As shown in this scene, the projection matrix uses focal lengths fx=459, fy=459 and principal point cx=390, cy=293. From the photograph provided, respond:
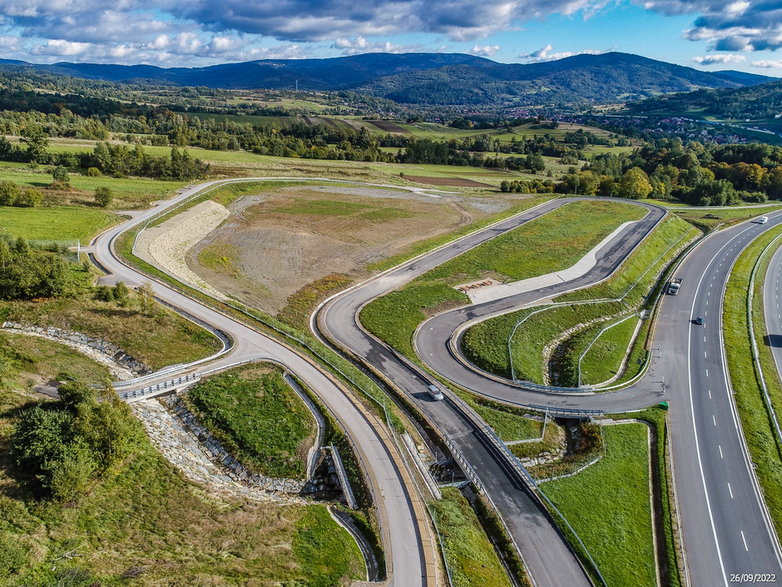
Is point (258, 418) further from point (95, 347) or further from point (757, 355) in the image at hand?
point (757, 355)

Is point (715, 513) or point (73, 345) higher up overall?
point (73, 345)

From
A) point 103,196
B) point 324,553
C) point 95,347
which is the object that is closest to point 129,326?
point 95,347

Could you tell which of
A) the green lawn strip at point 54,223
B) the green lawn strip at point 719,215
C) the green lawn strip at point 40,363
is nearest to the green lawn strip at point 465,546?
the green lawn strip at point 40,363

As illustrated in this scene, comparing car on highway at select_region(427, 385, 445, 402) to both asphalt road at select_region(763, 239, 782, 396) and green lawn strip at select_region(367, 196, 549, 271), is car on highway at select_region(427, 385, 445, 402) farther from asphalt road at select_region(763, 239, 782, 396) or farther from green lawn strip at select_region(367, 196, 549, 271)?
asphalt road at select_region(763, 239, 782, 396)

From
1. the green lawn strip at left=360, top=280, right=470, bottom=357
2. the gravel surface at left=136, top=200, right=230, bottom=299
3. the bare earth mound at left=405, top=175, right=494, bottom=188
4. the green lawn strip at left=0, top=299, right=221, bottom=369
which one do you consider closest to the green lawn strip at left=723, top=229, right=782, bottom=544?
the green lawn strip at left=360, top=280, right=470, bottom=357

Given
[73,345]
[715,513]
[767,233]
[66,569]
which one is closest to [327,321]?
[73,345]

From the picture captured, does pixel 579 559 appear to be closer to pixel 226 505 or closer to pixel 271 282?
pixel 226 505
